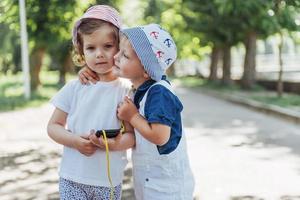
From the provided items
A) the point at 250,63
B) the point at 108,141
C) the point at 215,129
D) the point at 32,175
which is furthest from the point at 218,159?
the point at 250,63

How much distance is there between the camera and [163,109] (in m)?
2.30

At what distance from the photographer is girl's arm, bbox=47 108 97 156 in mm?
2547

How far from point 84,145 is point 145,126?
13.8 inches

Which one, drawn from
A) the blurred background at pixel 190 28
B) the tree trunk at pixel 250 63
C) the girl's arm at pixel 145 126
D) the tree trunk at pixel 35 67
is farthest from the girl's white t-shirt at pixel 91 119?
the tree trunk at pixel 35 67

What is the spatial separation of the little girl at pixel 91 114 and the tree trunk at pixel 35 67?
2266 cm

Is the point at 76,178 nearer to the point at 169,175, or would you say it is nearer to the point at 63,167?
the point at 63,167

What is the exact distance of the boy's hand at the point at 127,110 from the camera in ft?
7.80

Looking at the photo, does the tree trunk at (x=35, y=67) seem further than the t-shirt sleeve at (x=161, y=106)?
Yes

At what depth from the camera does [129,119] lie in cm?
239

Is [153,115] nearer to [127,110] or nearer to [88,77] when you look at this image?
[127,110]

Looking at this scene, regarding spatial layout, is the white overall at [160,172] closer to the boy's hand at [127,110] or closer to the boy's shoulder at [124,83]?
the boy's hand at [127,110]

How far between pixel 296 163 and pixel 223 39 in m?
18.4

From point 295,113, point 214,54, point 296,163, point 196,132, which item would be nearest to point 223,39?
point 214,54

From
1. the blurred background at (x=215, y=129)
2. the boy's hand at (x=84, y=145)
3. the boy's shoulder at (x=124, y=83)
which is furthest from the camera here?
the blurred background at (x=215, y=129)
